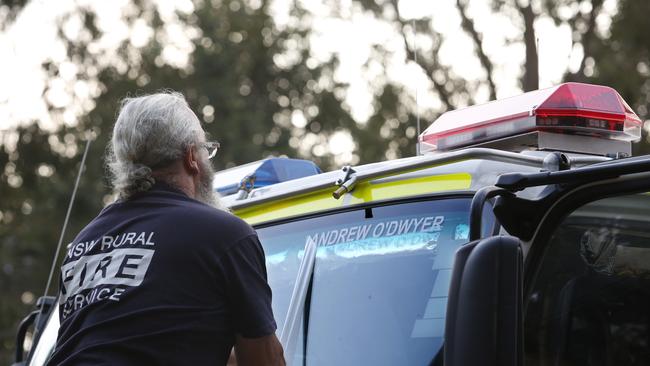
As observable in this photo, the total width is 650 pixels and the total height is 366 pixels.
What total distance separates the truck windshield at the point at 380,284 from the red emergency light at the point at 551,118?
0.41 m

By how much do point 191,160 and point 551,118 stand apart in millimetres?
983

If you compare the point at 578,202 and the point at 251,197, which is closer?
the point at 578,202

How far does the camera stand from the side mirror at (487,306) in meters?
1.92

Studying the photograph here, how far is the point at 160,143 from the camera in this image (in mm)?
2635

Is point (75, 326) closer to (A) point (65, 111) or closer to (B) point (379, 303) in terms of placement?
(B) point (379, 303)

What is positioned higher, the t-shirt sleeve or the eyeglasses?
the eyeglasses

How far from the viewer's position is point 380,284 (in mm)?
2705

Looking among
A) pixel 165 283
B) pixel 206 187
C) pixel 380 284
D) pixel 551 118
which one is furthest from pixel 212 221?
pixel 551 118

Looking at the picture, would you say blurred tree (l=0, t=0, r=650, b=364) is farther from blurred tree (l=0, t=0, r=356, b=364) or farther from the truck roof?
the truck roof

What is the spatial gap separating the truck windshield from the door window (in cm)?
19

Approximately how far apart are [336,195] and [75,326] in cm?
81

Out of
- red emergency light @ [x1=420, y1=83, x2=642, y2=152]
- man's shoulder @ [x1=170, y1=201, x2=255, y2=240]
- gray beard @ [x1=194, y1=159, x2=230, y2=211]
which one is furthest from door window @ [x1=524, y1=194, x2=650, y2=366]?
gray beard @ [x1=194, y1=159, x2=230, y2=211]

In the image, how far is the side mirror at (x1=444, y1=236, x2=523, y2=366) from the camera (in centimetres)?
192

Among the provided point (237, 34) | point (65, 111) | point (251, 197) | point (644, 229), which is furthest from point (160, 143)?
point (237, 34)
